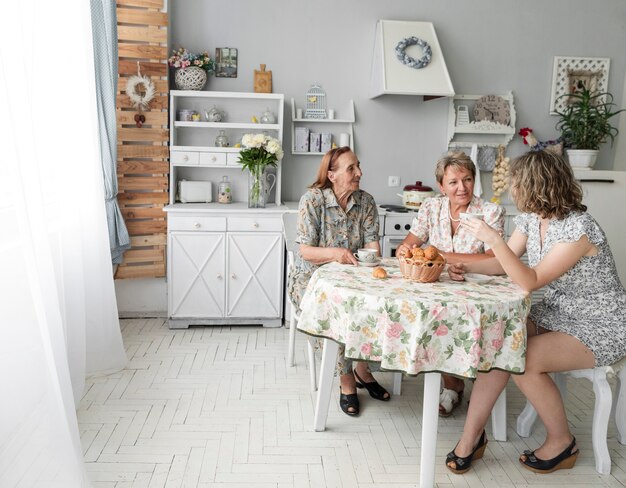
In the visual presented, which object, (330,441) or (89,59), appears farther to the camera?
(89,59)

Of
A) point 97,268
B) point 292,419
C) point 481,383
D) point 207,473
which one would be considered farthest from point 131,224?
point 481,383

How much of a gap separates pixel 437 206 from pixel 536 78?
91.7 inches

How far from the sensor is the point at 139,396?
303 centimetres

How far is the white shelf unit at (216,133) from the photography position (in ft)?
13.9

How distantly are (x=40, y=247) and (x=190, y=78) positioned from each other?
95.0 inches

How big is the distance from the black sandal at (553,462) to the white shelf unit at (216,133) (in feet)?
8.32

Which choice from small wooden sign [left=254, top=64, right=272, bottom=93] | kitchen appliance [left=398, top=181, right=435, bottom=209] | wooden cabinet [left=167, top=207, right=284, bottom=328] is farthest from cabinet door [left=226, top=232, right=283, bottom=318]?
small wooden sign [left=254, top=64, right=272, bottom=93]

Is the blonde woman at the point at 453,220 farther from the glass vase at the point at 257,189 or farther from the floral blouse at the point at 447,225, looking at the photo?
the glass vase at the point at 257,189

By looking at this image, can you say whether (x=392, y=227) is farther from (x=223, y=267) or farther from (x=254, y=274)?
(x=223, y=267)

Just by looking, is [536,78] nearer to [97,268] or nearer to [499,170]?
[499,170]

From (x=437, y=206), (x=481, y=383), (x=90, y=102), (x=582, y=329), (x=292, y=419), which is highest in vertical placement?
(x=90, y=102)

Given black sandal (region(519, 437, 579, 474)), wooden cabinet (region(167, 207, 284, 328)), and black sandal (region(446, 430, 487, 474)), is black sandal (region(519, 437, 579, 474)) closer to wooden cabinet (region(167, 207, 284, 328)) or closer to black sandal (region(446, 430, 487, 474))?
black sandal (region(446, 430, 487, 474))

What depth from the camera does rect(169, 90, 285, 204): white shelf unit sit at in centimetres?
424

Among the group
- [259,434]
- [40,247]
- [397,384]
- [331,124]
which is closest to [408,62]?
[331,124]
